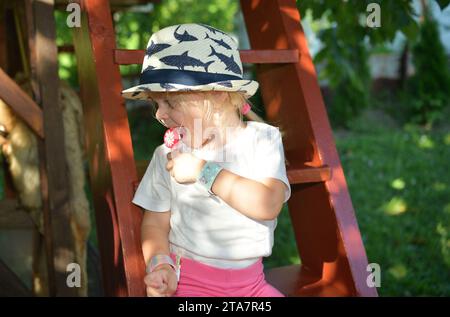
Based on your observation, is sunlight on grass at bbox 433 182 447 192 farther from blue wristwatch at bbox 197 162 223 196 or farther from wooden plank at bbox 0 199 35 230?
Answer: blue wristwatch at bbox 197 162 223 196

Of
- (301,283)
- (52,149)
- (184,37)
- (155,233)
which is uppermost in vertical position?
(184,37)

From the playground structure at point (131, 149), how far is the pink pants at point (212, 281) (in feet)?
0.44

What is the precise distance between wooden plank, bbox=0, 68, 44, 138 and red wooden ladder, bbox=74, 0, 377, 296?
0.30 metres

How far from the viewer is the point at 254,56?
220 cm

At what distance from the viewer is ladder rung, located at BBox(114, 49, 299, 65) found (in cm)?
203

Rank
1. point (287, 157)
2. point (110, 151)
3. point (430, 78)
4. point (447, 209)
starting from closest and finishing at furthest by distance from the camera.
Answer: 1. point (110, 151)
2. point (287, 157)
3. point (447, 209)
4. point (430, 78)

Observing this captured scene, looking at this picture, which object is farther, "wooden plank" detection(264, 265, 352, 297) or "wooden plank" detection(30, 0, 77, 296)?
"wooden plank" detection(30, 0, 77, 296)

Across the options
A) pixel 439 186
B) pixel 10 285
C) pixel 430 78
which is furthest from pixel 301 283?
pixel 430 78

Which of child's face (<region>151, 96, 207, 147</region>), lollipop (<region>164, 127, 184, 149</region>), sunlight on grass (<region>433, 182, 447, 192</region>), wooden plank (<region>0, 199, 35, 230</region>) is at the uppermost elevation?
child's face (<region>151, 96, 207, 147</region>)

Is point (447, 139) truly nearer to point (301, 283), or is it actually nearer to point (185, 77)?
point (301, 283)

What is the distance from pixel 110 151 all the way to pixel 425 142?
17.4 ft

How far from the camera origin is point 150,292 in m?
1.80

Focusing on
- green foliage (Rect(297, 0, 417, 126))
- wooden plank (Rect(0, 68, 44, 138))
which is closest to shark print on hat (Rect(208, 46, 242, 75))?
wooden plank (Rect(0, 68, 44, 138))
